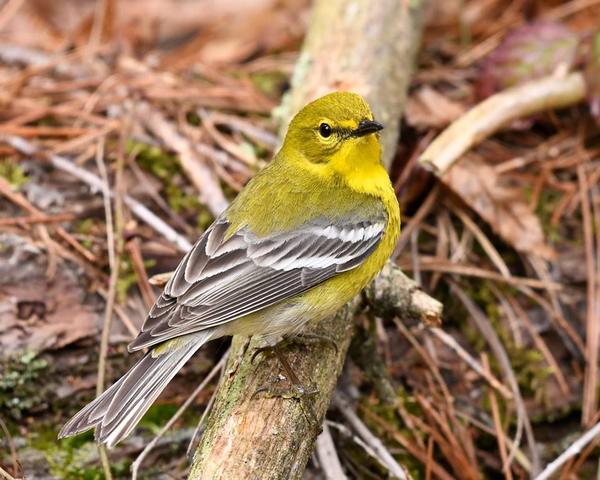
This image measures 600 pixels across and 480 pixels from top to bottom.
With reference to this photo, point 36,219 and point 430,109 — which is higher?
point 36,219

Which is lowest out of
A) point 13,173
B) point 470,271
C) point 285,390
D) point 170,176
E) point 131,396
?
point 470,271

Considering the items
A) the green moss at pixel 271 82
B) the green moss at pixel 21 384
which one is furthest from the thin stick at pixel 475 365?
the green moss at pixel 271 82

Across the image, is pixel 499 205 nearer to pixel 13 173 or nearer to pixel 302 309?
pixel 302 309

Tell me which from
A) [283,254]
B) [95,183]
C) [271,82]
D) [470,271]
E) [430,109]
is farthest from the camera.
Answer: [271,82]

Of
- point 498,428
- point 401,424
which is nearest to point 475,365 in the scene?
point 498,428

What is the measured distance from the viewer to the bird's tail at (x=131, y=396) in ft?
10.6

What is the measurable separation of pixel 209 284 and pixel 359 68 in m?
2.05

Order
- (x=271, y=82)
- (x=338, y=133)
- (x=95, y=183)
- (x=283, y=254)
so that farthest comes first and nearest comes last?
(x=271, y=82), (x=95, y=183), (x=338, y=133), (x=283, y=254)

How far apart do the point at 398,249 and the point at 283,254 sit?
124 centimetres

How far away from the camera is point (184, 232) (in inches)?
190

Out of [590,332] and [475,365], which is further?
[590,332]

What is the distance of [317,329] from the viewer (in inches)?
158

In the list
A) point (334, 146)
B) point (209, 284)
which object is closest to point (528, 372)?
point (334, 146)

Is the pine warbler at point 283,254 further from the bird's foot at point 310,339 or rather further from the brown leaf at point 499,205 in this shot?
the brown leaf at point 499,205
